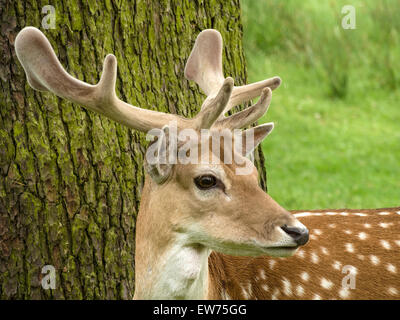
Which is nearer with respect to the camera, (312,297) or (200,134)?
(200,134)

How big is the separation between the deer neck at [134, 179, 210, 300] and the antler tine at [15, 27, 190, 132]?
325 millimetres

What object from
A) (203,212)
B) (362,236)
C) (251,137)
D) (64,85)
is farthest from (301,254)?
(64,85)

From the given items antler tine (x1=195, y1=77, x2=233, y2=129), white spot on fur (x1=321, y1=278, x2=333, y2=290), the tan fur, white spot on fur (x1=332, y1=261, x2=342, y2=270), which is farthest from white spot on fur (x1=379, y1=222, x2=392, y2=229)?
antler tine (x1=195, y1=77, x2=233, y2=129)

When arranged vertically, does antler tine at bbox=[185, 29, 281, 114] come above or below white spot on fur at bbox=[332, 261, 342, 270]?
above

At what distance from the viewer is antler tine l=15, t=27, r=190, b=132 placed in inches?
128

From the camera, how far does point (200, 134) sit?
10.9ft

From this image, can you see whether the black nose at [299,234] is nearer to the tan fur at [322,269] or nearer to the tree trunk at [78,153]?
the tan fur at [322,269]

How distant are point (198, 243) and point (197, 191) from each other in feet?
0.78

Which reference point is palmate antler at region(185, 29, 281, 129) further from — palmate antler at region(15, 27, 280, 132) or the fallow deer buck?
palmate antler at region(15, 27, 280, 132)

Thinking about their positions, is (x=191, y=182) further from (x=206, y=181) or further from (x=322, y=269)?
(x=322, y=269)

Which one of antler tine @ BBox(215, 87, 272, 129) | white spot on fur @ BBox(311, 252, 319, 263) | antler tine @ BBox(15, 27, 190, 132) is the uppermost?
antler tine @ BBox(15, 27, 190, 132)

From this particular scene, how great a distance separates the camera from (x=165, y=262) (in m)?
3.32
